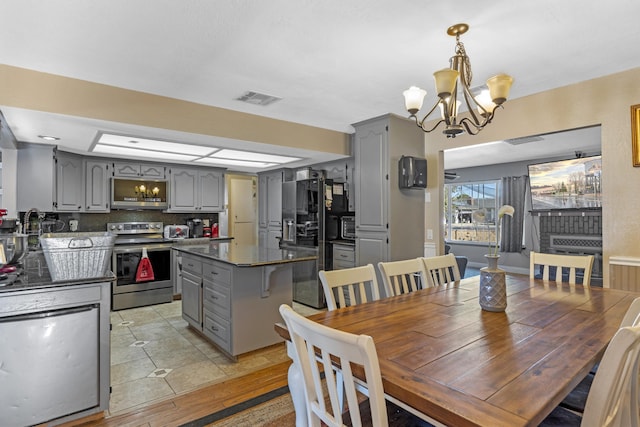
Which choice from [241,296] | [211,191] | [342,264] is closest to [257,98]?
[241,296]

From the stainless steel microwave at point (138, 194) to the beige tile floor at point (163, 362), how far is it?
179 cm

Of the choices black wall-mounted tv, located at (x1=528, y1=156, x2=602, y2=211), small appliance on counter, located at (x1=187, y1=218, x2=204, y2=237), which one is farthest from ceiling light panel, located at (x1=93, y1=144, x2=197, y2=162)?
black wall-mounted tv, located at (x1=528, y1=156, x2=602, y2=211)

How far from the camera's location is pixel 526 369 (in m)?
1.09

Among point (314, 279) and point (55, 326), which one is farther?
point (314, 279)

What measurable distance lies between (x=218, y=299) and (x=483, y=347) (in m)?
2.44

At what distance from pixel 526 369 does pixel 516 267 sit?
22.8 feet

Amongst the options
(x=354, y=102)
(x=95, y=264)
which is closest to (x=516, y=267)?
(x=354, y=102)

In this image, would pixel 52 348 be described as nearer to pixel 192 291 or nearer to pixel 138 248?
pixel 192 291

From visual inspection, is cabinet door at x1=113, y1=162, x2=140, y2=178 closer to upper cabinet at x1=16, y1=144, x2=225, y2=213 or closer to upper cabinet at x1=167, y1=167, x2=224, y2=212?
upper cabinet at x1=16, y1=144, x2=225, y2=213

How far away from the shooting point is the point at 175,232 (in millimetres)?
5453

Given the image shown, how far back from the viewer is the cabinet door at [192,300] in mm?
3453

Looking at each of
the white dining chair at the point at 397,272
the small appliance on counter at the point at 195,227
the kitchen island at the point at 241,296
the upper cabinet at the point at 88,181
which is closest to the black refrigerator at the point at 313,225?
the kitchen island at the point at 241,296

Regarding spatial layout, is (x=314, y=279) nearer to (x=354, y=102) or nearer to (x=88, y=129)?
(x=354, y=102)

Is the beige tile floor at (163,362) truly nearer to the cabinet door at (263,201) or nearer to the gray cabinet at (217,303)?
the gray cabinet at (217,303)
